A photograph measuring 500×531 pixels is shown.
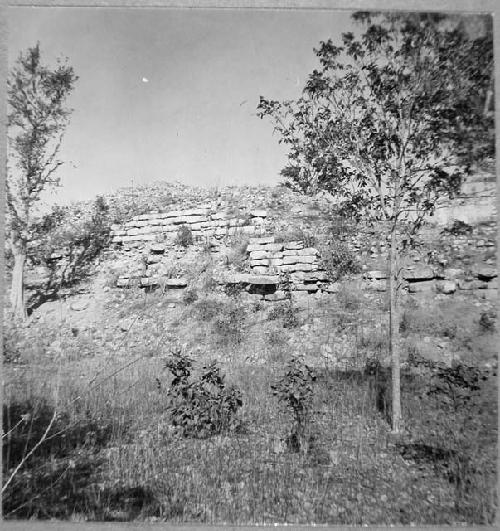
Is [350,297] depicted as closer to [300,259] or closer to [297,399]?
[300,259]

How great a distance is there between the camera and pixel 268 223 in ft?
10.4

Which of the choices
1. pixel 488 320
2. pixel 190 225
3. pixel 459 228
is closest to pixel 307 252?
pixel 190 225

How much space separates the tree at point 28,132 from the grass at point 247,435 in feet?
2.35

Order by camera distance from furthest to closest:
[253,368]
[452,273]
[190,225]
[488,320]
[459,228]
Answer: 1. [190,225]
2. [253,368]
3. [452,273]
4. [459,228]
5. [488,320]

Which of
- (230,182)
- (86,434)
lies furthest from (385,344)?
(86,434)

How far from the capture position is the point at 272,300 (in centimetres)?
315

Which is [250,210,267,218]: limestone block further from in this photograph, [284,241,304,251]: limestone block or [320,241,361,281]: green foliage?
[320,241,361,281]: green foliage

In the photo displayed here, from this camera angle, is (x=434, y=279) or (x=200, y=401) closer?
(x=200, y=401)

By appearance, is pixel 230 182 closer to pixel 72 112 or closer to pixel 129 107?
pixel 129 107

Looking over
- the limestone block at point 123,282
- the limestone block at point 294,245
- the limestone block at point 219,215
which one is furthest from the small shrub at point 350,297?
the limestone block at point 123,282

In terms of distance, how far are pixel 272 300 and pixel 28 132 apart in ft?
7.62

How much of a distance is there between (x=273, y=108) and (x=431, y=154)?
1227 millimetres

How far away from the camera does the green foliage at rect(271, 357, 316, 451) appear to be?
251 cm

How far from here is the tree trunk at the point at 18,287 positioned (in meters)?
2.62
